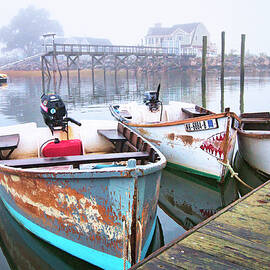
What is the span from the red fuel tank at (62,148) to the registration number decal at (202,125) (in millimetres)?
2646

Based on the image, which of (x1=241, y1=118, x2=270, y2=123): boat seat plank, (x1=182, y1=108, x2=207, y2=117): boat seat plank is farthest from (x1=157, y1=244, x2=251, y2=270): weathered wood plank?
(x1=241, y1=118, x2=270, y2=123): boat seat plank

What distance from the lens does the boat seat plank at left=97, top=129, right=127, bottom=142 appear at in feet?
22.8

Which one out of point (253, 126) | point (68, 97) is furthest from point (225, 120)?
point (68, 97)

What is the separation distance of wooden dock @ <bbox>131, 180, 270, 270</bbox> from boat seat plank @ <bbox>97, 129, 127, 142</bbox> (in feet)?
A: 9.61

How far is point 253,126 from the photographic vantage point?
1003 centimetres

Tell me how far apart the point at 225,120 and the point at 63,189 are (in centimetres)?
427

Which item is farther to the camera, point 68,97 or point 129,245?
point 68,97

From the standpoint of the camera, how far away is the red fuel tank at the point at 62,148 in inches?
266

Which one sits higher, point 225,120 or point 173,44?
point 173,44

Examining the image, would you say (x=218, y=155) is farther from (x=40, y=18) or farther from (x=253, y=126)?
(x=40, y=18)

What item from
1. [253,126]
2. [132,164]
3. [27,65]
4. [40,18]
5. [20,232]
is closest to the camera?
[132,164]

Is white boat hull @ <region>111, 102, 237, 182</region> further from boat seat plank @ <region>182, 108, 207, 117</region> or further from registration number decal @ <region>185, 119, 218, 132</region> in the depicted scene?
boat seat plank @ <region>182, 108, 207, 117</region>

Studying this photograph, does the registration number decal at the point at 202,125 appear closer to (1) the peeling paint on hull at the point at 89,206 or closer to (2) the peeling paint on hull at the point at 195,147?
(2) the peeling paint on hull at the point at 195,147

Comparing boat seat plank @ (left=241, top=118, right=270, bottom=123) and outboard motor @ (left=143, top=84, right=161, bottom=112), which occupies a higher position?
outboard motor @ (left=143, top=84, right=161, bottom=112)
